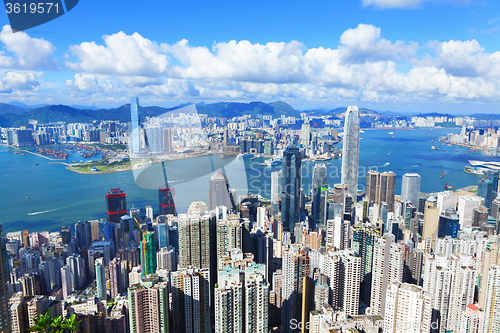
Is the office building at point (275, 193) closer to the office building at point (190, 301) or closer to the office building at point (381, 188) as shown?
the office building at point (381, 188)

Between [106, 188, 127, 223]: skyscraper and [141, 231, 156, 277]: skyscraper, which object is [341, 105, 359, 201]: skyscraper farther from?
[141, 231, 156, 277]: skyscraper

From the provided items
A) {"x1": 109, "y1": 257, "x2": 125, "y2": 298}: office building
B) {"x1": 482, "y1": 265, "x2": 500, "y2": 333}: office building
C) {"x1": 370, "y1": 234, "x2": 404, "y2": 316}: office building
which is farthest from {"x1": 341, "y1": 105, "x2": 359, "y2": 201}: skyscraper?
{"x1": 109, "y1": 257, "x2": 125, "y2": 298}: office building

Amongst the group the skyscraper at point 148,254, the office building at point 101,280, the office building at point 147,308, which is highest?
the office building at point 147,308

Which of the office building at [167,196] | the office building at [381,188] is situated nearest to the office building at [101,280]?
the office building at [167,196]

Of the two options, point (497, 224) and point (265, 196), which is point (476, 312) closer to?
point (497, 224)

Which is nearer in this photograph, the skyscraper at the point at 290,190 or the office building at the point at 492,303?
the office building at the point at 492,303

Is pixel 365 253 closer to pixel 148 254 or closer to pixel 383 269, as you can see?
pixel 383 269
